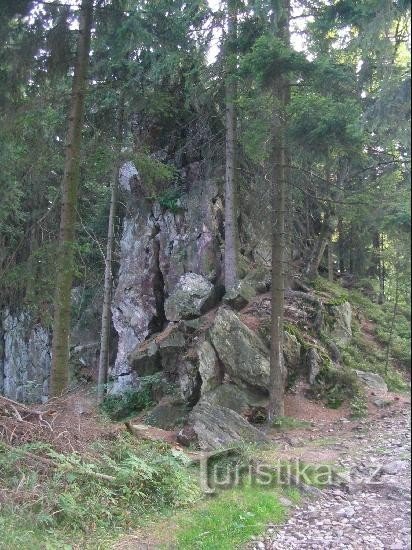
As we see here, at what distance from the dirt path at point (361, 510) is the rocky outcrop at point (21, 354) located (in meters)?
14.4

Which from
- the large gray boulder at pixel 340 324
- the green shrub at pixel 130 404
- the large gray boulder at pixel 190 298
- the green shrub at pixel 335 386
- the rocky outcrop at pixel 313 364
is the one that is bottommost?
the green shrub at pixel 130 404

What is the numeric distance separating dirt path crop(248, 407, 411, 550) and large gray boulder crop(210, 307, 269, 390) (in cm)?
341

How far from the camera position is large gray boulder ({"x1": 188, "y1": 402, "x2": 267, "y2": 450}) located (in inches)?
356

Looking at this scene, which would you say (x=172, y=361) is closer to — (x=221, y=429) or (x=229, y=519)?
(x=221, y=429)

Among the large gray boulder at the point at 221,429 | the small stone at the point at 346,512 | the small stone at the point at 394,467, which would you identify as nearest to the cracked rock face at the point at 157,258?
the large gray boulder at the point at 221,429

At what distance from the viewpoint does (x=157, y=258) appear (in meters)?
16.6

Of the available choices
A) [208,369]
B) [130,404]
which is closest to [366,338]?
[208,369]

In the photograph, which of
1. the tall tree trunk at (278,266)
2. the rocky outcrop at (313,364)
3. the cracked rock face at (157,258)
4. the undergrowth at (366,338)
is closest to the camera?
the undergrowth at (366,338)

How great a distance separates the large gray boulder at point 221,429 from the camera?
29.7 ft

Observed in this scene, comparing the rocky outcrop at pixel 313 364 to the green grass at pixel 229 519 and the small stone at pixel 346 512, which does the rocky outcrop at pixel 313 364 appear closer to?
the green grass at pixel 229 519

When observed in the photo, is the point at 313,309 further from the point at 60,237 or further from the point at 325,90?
the point at 60,237

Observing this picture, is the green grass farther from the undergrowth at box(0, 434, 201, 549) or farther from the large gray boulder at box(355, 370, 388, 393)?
the large gray boulder at box(355, 370, 388, 393)

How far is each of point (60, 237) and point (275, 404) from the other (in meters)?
5.99

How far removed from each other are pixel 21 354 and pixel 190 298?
10.2m
